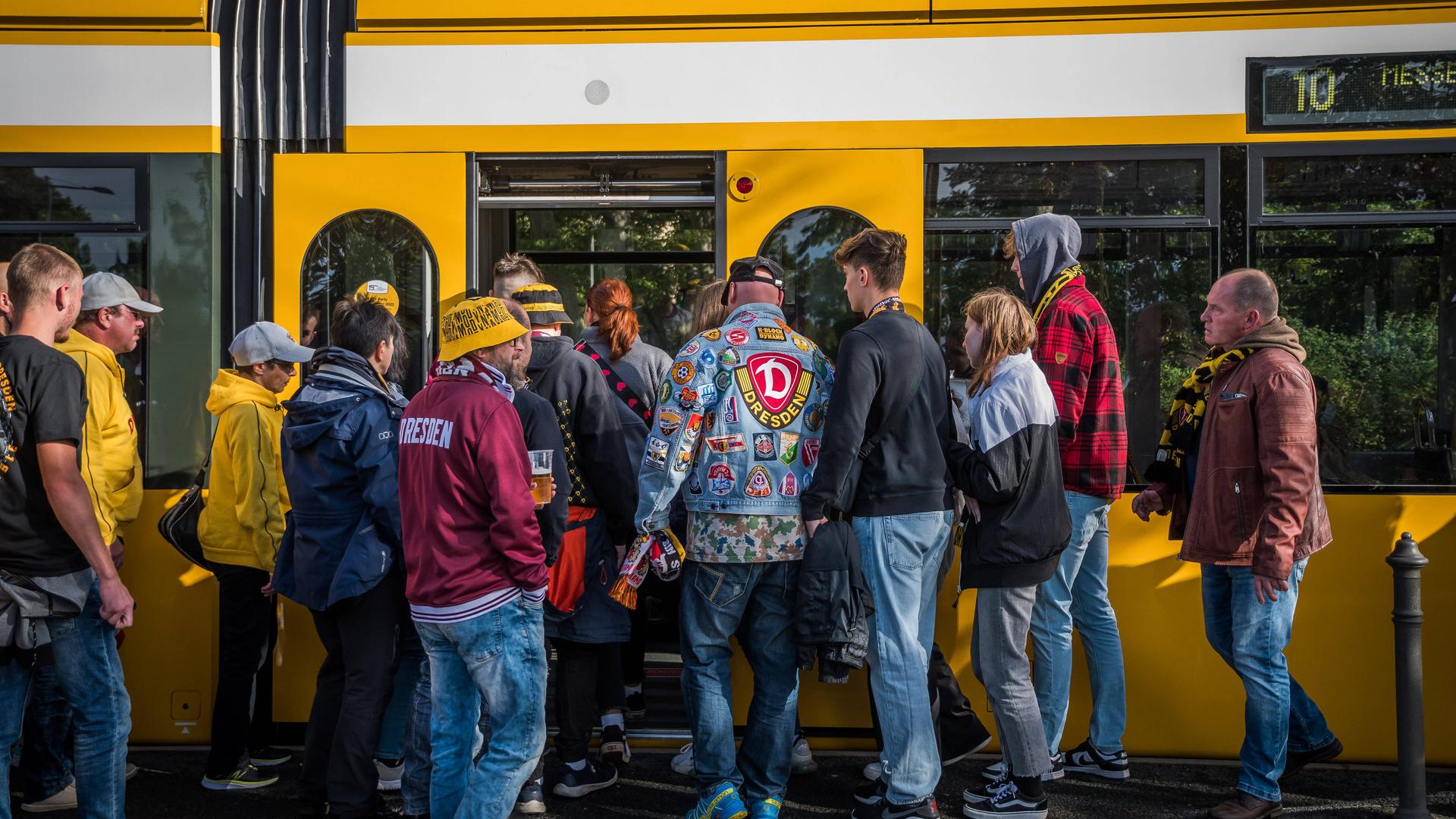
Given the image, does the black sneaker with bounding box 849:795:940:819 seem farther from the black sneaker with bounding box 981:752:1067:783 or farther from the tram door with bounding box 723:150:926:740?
the tram door with bounding box 723:150:926:740

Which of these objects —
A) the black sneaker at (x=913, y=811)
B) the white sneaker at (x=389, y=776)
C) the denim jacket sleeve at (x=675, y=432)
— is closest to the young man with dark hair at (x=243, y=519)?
the white sneaker at (x=389, y=776)

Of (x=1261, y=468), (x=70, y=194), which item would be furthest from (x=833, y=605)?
(x=70, y=194)

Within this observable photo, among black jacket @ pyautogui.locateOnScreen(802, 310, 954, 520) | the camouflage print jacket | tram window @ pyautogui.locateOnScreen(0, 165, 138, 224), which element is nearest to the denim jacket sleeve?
the camouflage print jacket

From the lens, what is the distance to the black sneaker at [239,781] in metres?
4.54

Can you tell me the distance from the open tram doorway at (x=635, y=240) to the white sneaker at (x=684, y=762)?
0.11 meters

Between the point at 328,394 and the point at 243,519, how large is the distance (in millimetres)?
845

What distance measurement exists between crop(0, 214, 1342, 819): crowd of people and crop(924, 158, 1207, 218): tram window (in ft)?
0.69

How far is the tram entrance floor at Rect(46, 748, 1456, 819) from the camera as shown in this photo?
14.2 ft

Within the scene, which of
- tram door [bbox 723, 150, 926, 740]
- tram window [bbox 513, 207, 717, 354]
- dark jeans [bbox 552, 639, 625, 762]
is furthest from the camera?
tram window [bbox 513, 207, 717, 354]

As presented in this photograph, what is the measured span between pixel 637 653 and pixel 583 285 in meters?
2.54

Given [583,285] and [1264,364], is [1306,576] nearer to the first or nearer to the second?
[1264,364]

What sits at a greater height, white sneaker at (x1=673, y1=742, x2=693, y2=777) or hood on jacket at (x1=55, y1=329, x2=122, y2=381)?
hood on jacket at (x1=55, y1=329, x2=122, y2=381)

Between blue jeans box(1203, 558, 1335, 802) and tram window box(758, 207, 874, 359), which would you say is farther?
tram window box(758, 207, 874, 359)

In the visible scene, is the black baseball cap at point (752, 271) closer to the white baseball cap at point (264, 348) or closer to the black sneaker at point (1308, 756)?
the white baseball cap at point (264, 348)
